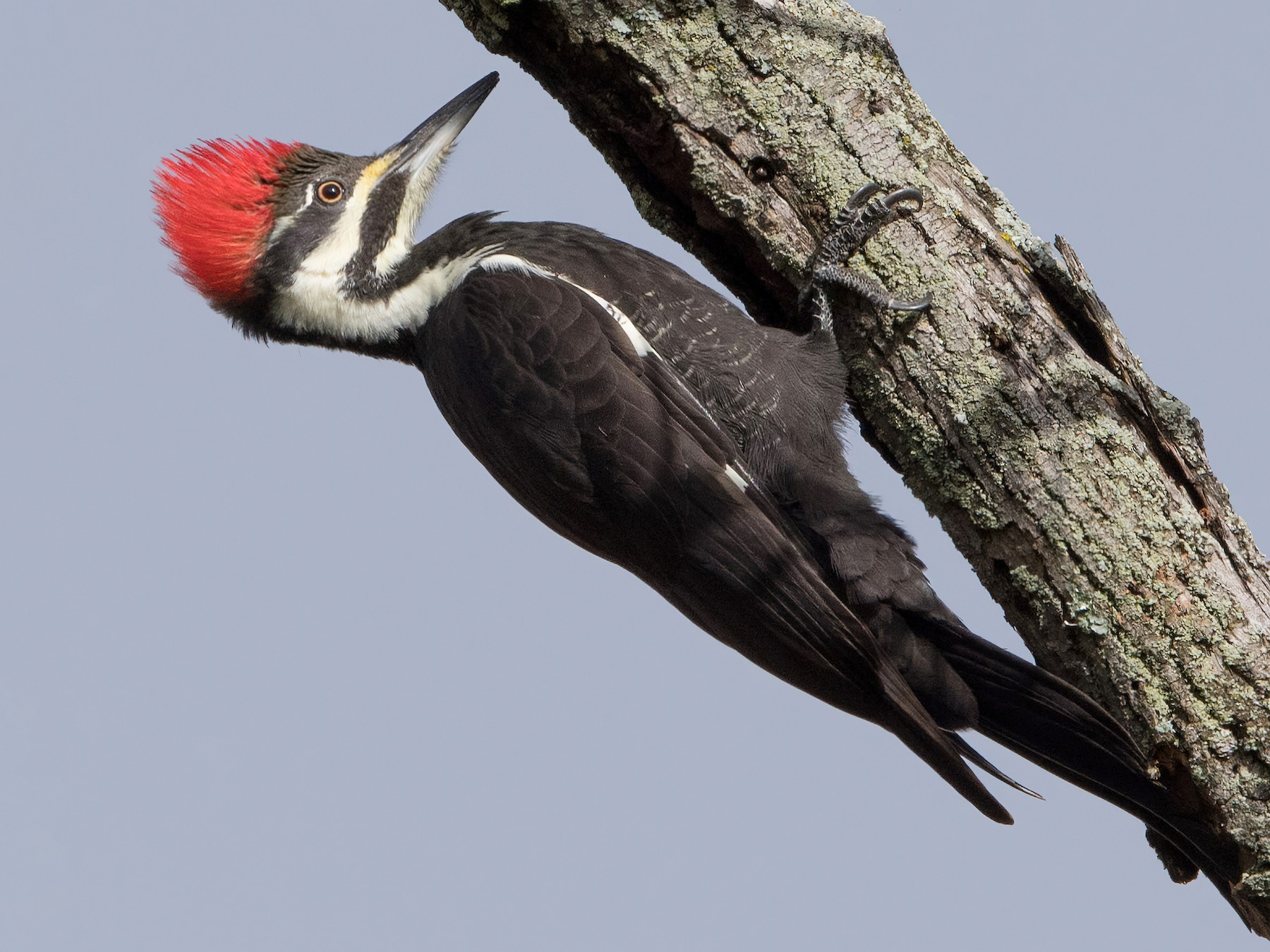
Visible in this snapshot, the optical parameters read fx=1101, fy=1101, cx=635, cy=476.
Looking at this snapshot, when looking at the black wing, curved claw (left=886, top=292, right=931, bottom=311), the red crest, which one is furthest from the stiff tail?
the red crest

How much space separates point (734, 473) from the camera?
9.70 feet

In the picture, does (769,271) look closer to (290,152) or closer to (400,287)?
(400,287)

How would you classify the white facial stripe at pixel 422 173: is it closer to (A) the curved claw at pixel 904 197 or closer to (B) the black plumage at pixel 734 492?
(B) the black plumage at pixel 734 492

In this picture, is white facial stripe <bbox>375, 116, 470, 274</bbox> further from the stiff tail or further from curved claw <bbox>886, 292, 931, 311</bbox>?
the stiff tail

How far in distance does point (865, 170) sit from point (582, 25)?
83cm

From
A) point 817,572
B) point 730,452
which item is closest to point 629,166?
point 730,452

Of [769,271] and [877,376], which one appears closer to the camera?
[877,376]

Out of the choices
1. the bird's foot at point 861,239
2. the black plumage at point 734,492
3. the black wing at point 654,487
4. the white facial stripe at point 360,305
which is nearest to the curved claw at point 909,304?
the bird's foot at point 861,239

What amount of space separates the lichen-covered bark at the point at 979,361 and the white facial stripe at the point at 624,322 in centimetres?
31

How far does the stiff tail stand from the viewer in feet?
8.32

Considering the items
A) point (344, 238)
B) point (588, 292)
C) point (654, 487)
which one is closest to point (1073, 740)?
point (654, 487)

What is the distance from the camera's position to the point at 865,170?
279cm

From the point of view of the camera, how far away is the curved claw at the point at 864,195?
276 centimetres

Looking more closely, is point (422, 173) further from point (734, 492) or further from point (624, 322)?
point (734, 492)
